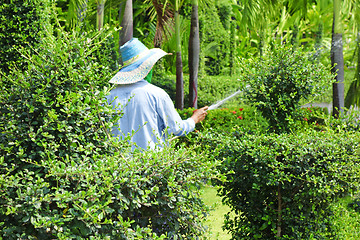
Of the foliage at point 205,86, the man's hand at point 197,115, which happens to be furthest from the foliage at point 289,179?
the foliage at point 205,86

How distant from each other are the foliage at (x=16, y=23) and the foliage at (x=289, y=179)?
3.08 metres

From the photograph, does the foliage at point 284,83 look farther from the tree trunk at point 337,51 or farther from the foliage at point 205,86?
the foliage at point 205,86

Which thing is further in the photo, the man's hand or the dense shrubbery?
the man's hand

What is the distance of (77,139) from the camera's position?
249 cm

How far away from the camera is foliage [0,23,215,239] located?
2096mm

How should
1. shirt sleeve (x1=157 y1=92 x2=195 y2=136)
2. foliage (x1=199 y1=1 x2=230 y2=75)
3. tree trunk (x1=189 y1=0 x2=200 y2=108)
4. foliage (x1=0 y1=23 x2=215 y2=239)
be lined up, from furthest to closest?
foliage (x1=199 y1=1 x2=230 y2=75)
tree trunk (x1=189 y1=0 x2=200 y2=108)
shirt sleeve (x1=157 y1=92 x2=195 y2=136)
foliage (x1=0 y1=23 x2=215 y2=239)

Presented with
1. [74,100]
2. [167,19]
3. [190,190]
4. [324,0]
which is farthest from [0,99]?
[324,0]

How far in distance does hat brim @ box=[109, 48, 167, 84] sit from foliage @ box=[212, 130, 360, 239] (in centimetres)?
93

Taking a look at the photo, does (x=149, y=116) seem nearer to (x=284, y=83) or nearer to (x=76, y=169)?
(x=284, y=83)

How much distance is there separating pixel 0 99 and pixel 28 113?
0.24 metres

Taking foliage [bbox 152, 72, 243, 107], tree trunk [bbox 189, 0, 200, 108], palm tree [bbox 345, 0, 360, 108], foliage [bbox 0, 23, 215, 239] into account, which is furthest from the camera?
foliage [bbox 152, 72, 243, 107]

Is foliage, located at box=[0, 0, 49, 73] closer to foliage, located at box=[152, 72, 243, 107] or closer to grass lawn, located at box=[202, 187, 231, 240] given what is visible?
grass lawn, located at box=[202, 187, 231, 240]

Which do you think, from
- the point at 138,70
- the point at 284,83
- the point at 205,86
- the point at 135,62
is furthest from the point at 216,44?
the point at 138,70

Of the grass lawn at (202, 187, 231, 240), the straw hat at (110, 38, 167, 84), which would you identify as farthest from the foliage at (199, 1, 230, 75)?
the straw hat at (110, 38, 167, 84)
